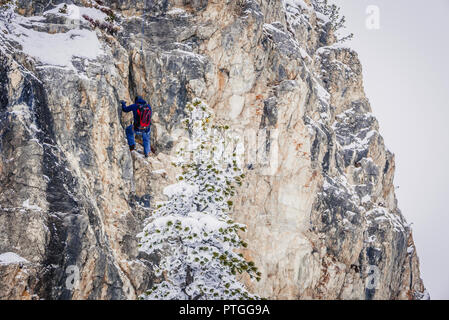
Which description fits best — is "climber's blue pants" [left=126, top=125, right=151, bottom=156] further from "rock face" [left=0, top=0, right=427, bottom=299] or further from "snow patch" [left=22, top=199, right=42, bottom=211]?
"snow patch" [left=22, top=199, right=42, bottom=211]

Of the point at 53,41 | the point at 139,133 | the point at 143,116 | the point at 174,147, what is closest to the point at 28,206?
the point at 139,133

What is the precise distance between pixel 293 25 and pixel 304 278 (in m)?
16.7

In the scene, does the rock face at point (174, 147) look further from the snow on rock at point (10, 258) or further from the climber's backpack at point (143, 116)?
the climber's backpack at point (143, 116)

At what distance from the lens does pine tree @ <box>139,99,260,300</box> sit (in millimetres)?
10281

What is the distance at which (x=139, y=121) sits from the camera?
16547 mm

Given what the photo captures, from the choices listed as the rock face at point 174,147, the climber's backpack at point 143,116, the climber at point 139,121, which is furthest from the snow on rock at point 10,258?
the climber's backpack at point 143,116

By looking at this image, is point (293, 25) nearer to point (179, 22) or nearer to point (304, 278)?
point (179, 22)

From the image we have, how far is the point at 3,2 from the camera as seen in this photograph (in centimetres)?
1594

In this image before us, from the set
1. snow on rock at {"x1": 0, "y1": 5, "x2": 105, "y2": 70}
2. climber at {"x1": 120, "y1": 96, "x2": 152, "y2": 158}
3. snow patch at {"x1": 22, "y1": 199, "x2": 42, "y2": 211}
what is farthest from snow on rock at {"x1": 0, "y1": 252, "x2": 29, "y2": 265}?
snow on rock at {"x1": 0, "y1": 5, "x2": 105, "y2": 70}

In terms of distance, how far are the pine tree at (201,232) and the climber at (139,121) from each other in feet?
16.7

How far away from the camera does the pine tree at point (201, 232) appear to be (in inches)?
405

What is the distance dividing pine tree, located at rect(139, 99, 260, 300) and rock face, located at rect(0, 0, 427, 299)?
4.49 metres

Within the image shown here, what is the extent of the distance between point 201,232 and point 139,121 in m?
7.74
